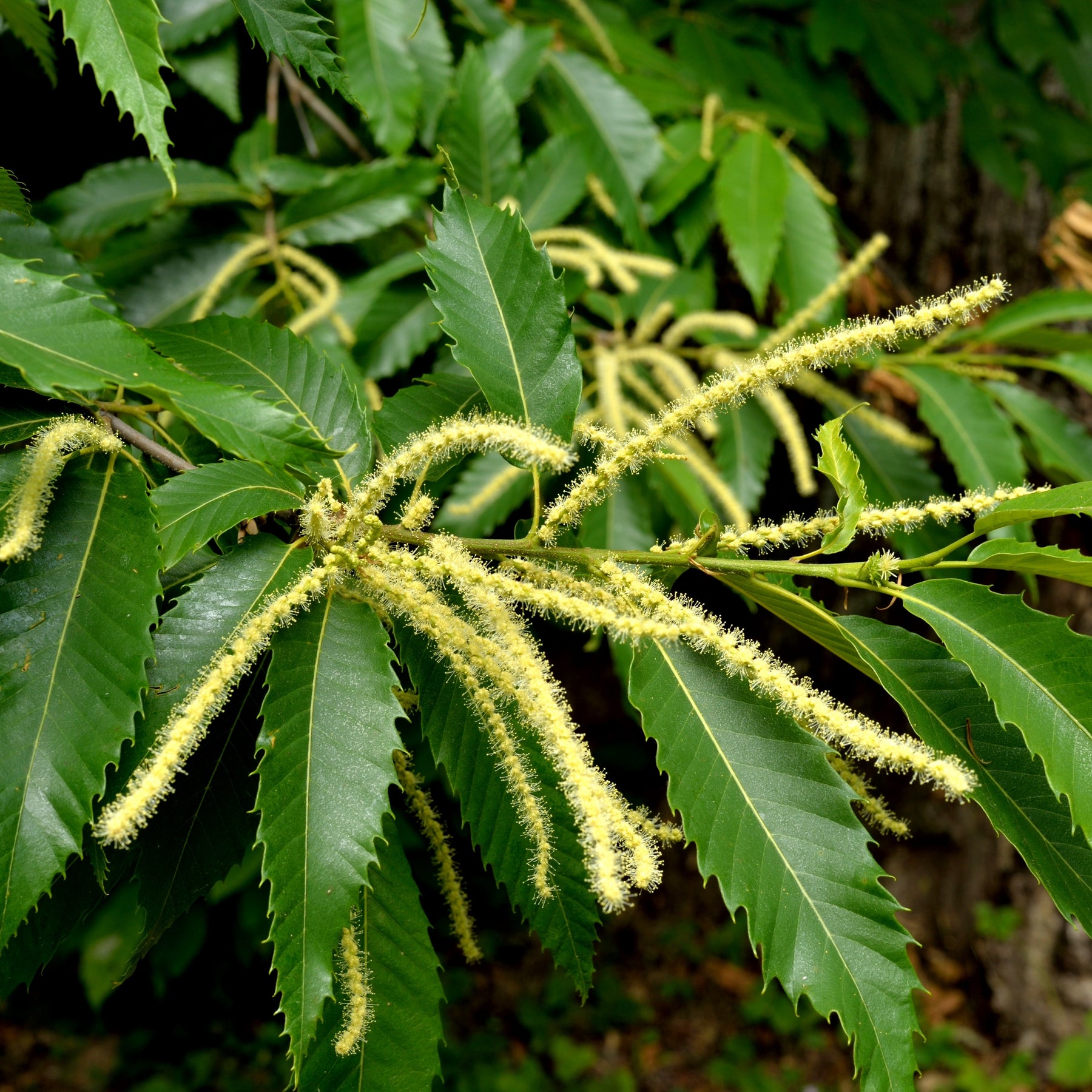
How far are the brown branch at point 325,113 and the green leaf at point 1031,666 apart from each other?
1.80 m

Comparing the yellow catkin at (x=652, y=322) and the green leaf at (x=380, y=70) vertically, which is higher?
the green leaf at (x=380, y=70)

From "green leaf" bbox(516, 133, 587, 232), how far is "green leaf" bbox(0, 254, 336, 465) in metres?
1.33

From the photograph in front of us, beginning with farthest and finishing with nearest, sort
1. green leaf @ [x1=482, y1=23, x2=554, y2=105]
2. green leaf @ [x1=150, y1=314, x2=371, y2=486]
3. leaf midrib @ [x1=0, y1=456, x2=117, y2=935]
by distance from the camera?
green leaf @ [x1=482, y1=23, x2=554, y2=105] → green leaf @ [x1=150, y1=314, x2=371, y2=486] → leaf midrib @ [x1=0, y1=456, x2=117, y2=935]

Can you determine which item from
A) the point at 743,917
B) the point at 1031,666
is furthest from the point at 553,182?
the point at 743,917

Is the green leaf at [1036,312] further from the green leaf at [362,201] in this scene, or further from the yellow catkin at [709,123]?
the green leaf at [362,201]

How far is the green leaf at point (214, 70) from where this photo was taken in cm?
186

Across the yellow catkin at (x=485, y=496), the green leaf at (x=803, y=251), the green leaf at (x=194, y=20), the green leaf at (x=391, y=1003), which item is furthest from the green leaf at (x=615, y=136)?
the green leaf at (x=391, y=1003)

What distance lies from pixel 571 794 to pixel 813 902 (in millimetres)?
288

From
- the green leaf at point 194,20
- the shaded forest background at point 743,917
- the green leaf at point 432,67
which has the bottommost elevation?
the shaded forest background at point 743,917

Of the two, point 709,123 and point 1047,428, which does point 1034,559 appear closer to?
point 1047,428

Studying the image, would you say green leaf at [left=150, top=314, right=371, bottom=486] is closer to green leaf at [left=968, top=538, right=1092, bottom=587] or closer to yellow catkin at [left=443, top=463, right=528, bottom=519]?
yellow catkin at [left=443, top=463, right=528, bottom=519]

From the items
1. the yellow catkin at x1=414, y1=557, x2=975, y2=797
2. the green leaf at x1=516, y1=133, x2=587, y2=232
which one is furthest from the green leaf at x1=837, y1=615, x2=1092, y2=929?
the green leaf at x1=516, y1=133, x2=587, y2=232

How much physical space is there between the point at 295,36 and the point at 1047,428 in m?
1.90

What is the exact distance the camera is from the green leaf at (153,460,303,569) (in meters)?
0.87
